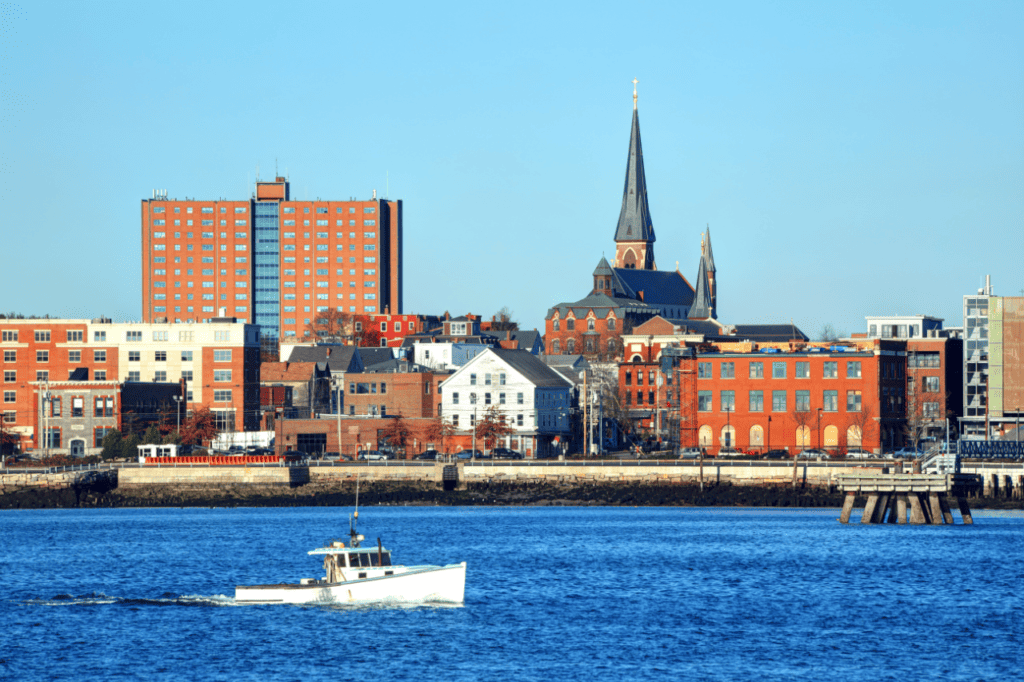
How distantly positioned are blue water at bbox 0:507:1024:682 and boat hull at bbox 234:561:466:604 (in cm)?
51

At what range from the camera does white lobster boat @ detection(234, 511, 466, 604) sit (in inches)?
Answer: 2164

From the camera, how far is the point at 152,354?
144 meters

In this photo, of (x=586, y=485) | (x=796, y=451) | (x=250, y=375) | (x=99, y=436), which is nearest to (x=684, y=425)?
(x=796, y=451)

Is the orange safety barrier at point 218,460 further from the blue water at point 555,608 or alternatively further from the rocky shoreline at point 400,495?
the blue water at point 555,608

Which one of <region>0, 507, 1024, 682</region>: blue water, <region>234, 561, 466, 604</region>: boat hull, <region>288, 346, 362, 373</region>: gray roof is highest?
<region>288, 346, 362, 373</region>: gray roof

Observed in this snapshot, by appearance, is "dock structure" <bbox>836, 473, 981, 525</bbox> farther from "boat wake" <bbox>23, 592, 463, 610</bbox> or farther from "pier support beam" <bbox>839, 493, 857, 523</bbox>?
"boat wake" <bbox>23, 592, 463, 610</bbox>

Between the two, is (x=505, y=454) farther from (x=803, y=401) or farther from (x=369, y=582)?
(x=369, y=582)

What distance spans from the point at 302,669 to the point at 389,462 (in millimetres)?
73563

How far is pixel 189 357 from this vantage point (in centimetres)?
14488

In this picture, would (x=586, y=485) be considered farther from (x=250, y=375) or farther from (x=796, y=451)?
(x=250, y=375)

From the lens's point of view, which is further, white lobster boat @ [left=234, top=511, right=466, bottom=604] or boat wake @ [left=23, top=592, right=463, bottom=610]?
boat wake @ [left=23, top=592, right=463, bottom=610]

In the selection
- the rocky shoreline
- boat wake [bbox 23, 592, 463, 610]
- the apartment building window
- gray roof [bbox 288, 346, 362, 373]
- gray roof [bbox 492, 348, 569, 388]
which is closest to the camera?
boat wake [bbox 23, 592, 463, 610]

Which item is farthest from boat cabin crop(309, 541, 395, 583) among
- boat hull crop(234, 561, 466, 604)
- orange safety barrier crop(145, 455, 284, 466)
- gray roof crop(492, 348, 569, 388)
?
gray roof crop(492, 348, 569, 388)

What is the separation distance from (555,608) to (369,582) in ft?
24.6
